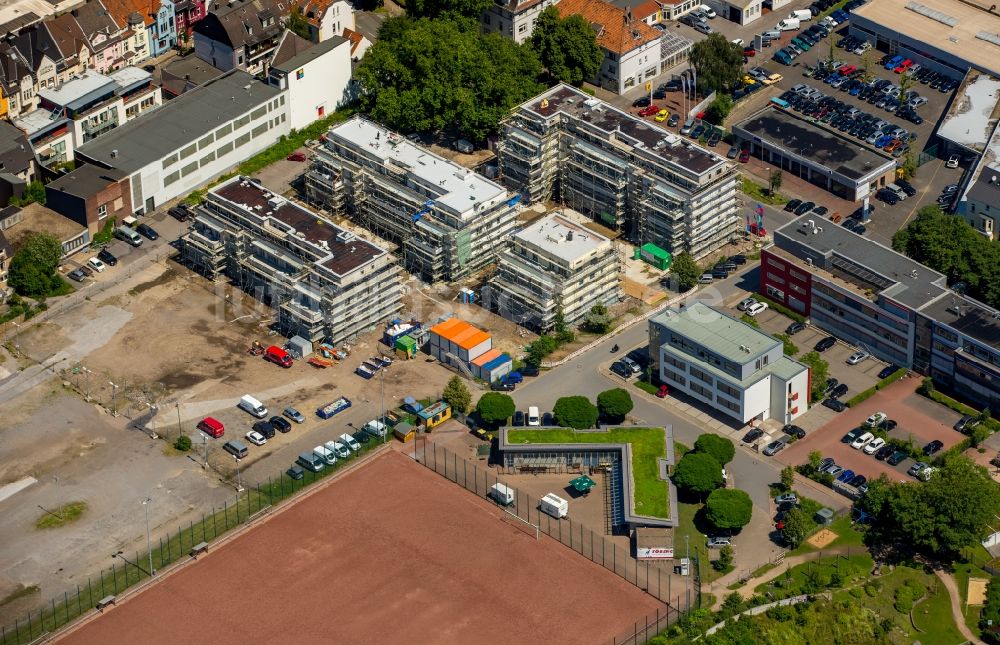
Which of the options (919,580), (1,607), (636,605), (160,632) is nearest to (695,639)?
(636,605)

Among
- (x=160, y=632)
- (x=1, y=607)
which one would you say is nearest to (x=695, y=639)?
(x=160, y=632)

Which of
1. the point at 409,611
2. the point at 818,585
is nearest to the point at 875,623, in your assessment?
the point at 818,585

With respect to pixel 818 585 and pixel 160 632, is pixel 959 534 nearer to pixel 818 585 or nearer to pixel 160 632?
pixel 818 585

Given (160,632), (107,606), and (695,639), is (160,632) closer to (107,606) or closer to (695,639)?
(107,606)

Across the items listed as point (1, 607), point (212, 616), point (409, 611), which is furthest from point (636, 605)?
point (1, 607)

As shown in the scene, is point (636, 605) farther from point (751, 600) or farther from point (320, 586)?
point (320, 586)

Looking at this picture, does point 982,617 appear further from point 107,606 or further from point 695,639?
point 107,606
